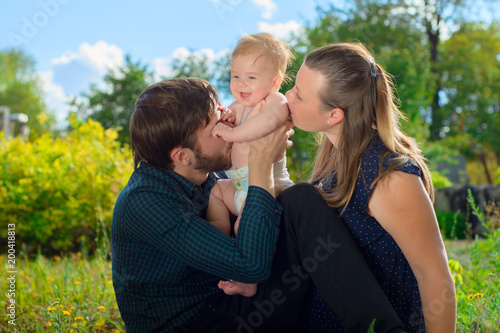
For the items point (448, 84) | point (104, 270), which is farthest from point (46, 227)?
point (448, 84)

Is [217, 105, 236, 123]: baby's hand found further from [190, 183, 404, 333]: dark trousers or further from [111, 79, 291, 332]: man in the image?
[190, 183, 404, 333]: dark trousers

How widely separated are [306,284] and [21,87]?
35.3m

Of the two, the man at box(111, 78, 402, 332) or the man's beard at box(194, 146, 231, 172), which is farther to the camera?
the man's beard at box(194, 146, 231, 172)

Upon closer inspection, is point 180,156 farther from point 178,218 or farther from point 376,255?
point 376,255

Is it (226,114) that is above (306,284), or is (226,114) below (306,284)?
above

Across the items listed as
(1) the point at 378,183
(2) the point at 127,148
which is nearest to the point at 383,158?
(1) the point at 378,183

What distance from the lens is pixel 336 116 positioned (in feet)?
7.28

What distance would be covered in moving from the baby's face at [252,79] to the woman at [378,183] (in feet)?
0.67

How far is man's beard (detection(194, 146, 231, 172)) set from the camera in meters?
2.30

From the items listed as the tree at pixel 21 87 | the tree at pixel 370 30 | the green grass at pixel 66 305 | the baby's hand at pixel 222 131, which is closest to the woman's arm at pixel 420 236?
the baby's hand at pixel 222 131

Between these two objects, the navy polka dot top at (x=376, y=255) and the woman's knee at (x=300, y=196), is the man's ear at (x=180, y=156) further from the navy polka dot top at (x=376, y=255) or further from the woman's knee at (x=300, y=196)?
the navy polka dot top at (x=376, y=255)

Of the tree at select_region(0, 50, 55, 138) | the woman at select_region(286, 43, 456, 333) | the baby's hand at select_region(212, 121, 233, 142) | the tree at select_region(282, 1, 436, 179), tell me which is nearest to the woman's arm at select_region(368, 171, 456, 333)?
the woman at select_region(286, 43, 456, 333)

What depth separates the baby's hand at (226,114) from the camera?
2.41 m

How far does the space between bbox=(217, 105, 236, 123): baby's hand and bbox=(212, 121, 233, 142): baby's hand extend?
9cm
